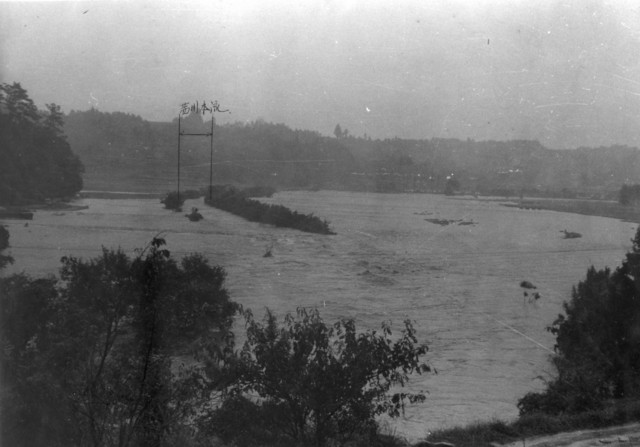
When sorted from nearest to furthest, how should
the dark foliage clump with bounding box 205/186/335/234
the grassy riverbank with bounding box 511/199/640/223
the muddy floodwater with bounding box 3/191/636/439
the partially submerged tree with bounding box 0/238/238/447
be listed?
the partially submerged tree with bounding box 0/238/238/447, the muddy floodwater with bounding box 3/191/636/439, the dark foliage clump with bounding box 205/186/335/234, the grassy riverbank with bounding box 511/199/640/223

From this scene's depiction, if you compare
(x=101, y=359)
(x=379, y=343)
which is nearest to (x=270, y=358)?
(x=379, y=343)

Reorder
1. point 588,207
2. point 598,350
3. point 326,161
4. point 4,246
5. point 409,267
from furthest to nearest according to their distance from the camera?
point 588,207 → point 326,161 → point 409,267 → point 598,350 → point 4,246

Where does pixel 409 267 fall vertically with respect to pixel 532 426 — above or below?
above

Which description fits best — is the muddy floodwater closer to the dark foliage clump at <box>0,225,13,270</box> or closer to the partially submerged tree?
the dark foliage clump at <box>0,225,13,270</box>

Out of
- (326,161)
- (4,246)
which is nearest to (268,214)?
(326,161)

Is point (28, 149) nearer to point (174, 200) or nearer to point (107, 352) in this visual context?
point (174, 200)

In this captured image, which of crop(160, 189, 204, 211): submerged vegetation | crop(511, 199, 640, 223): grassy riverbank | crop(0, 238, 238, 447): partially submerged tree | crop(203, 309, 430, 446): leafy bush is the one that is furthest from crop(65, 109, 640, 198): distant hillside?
crop(203, 309, 430, 446): leafy bush
